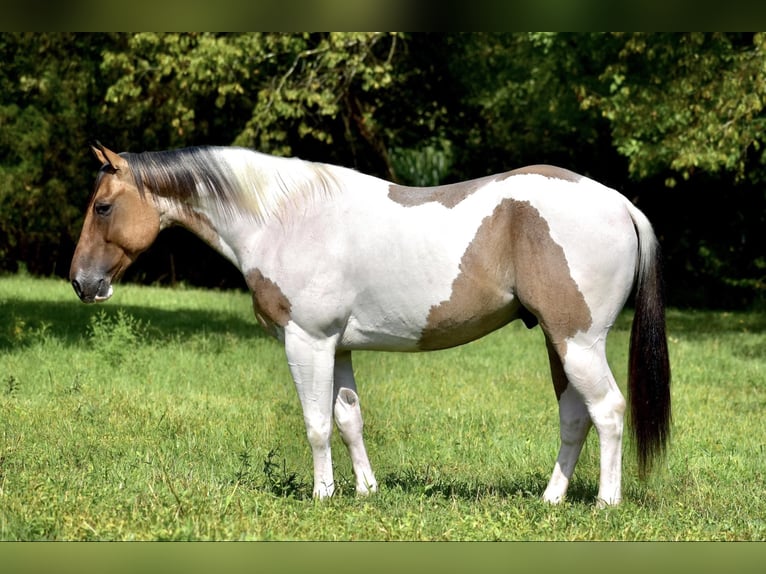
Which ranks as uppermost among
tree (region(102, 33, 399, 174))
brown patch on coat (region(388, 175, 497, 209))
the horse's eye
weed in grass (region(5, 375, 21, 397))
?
tree (region(102, 33, 399, 174))

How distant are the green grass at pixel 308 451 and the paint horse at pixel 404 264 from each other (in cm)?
46

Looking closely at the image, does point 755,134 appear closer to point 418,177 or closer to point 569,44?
point 569,44

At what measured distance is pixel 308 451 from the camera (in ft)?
23.0

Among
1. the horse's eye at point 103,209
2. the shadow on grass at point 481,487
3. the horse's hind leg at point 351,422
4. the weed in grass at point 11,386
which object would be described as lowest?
the weed in grass at point 11,386

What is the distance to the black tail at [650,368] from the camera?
516 centimetres

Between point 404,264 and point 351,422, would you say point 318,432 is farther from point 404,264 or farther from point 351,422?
point 404,264

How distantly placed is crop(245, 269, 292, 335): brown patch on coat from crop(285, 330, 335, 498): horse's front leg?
105mm

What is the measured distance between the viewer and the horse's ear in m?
5.30

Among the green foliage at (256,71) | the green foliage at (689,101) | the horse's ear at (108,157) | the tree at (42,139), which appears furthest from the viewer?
the tree at (42,139)

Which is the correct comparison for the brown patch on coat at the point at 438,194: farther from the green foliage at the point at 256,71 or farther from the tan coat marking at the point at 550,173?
the green foliage at the point at 256,71

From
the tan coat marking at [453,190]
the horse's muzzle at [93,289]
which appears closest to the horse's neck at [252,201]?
the tan coat marking at [453,190]

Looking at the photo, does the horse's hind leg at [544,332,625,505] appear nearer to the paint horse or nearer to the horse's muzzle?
the paint horse

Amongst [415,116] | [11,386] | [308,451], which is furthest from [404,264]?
[415,116]

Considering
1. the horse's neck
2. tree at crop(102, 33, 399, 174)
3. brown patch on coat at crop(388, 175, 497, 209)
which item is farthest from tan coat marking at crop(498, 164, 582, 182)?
tree at crop(102, 33, 399, 174)
